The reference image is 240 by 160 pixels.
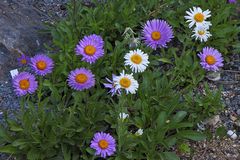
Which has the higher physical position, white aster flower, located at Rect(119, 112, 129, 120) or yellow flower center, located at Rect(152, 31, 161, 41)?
yellow flower center, located at Rect(152, 31, 161, 41)

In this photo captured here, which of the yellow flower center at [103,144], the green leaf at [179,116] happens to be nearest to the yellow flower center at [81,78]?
the yellow flower center at [103,144]

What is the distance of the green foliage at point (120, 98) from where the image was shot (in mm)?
3168

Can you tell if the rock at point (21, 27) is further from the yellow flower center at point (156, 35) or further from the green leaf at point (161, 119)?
the green leaf at point (161, 119)

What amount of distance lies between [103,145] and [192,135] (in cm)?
66

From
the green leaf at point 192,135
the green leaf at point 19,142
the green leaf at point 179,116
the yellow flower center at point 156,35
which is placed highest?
the yellow flower center at point 156,35

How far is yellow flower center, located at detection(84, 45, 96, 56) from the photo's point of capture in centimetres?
316

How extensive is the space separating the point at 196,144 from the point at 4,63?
1.57 m

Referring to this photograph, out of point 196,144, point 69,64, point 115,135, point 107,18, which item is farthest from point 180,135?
point 107,18

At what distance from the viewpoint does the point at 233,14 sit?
4238mm

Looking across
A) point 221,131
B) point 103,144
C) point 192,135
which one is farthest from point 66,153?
point 221,131

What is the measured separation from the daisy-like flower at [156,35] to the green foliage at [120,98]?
0.54 feet

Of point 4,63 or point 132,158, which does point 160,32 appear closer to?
point 132,158

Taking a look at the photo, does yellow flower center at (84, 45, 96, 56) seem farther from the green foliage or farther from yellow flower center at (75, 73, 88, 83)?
the green foliage

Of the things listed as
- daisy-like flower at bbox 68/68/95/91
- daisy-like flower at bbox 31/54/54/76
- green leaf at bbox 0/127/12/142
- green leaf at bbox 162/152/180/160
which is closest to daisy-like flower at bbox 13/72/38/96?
daisy-like flower at bbox 31/54/54/76
